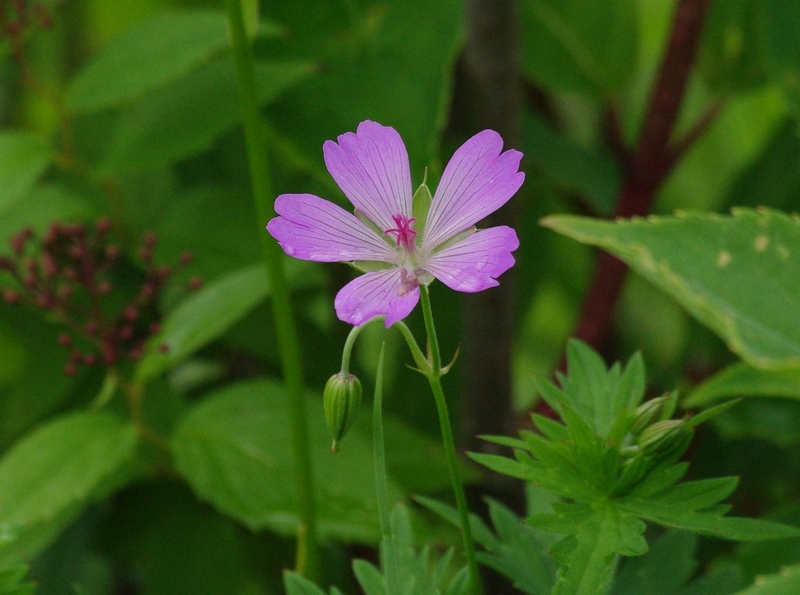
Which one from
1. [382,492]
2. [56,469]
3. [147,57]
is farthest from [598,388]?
[147,57]

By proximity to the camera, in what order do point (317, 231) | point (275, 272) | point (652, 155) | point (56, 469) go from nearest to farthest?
1. point (317, 231)
2. point (275, 272)
3. point (56, 469)
4. point (652, 155)

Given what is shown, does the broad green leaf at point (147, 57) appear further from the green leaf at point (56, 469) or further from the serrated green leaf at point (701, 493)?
the serrated green leaf at point (701, 493)

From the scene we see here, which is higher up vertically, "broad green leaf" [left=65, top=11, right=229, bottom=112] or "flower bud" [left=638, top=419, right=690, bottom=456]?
"broad green leaf" [left=65, top=11, right=229, bottom=112]

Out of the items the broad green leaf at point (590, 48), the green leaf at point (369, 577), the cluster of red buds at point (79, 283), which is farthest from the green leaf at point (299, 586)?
the broad green leaf at point (590, 48)

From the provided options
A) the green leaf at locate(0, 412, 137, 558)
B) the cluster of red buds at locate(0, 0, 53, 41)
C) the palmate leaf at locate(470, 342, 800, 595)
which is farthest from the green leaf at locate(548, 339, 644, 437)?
the cluster of red buds at locate(0, 0, 53, 41)

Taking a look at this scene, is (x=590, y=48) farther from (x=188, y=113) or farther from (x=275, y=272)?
(x=275, y=272)

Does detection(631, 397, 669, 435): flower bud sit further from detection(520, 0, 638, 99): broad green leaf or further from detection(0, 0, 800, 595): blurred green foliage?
detection(520, 0, 638, 99): broad green leaf

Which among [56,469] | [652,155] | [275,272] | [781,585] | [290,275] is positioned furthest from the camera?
[652,155]

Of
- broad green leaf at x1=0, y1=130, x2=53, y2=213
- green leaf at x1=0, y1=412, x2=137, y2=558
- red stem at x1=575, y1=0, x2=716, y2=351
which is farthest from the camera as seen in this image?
red stem at x1=575, y1=0, x2=716, y2=351
